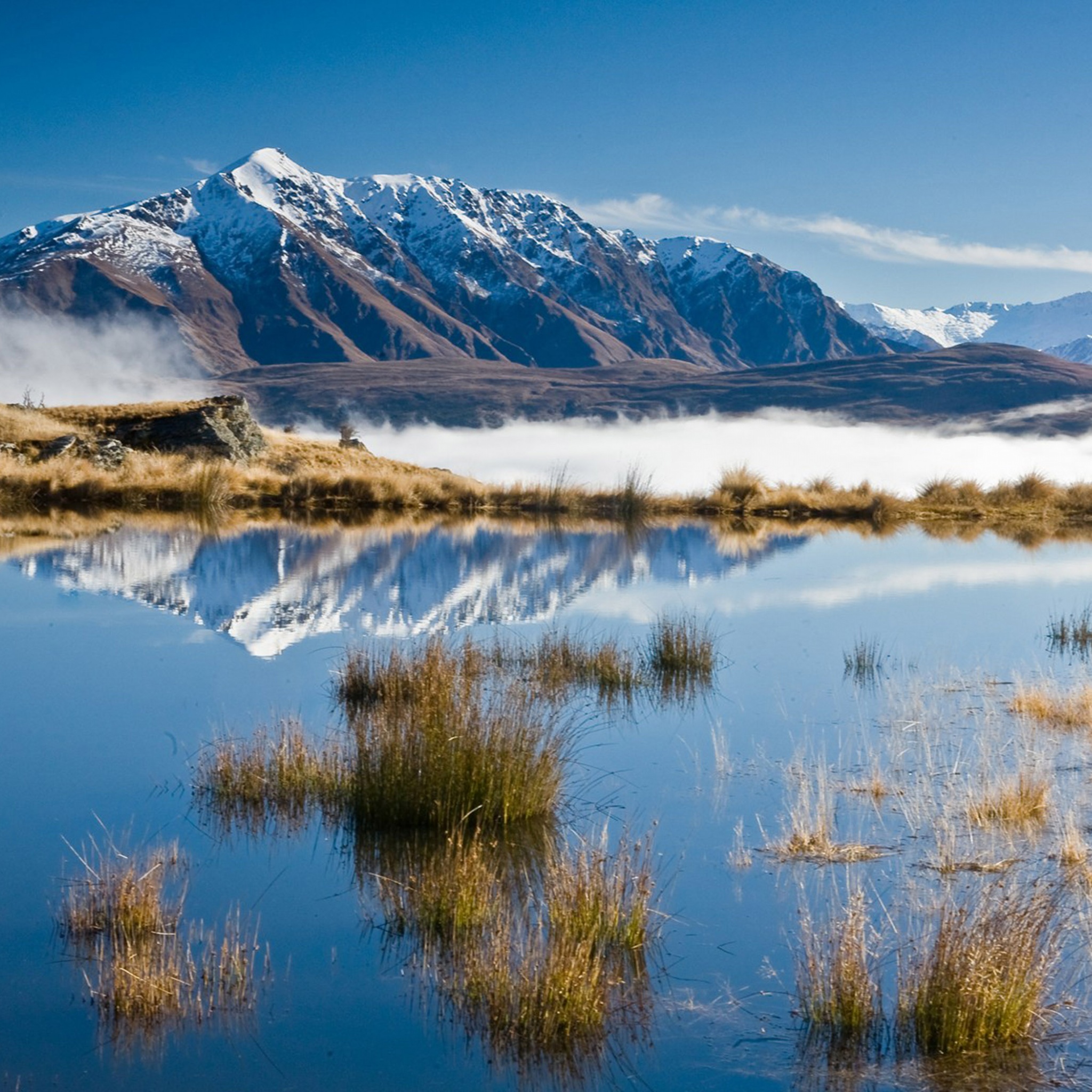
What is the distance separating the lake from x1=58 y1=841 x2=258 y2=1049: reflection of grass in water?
5 centimetres

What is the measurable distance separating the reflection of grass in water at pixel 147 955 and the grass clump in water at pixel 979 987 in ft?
6.45

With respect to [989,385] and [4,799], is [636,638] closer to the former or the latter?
[4,799]

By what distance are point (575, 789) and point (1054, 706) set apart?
3447mm

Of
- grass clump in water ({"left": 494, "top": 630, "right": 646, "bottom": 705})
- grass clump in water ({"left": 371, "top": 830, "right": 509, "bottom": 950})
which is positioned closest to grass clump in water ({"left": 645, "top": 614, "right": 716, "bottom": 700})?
grass clump in water ({"left": 494, "top": 630, "right": 646, "bottom": 705})

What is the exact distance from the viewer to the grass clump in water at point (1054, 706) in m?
7.86

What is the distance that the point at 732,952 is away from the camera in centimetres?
440

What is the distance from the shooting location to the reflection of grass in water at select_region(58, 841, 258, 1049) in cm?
377

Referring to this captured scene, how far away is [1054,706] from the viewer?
320 inches

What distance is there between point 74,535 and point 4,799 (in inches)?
533

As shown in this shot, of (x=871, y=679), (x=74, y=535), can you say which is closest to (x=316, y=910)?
(x=871, y=679)

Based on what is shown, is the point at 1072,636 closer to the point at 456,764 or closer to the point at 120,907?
the point at 456,764

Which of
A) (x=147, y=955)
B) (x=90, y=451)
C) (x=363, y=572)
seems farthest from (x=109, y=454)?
(x=147, y=955)

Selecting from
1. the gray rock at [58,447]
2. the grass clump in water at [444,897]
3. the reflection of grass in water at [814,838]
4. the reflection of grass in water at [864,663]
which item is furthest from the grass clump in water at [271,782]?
Result: the gray rock at [58,447]

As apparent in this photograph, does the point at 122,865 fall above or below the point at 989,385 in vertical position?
below
